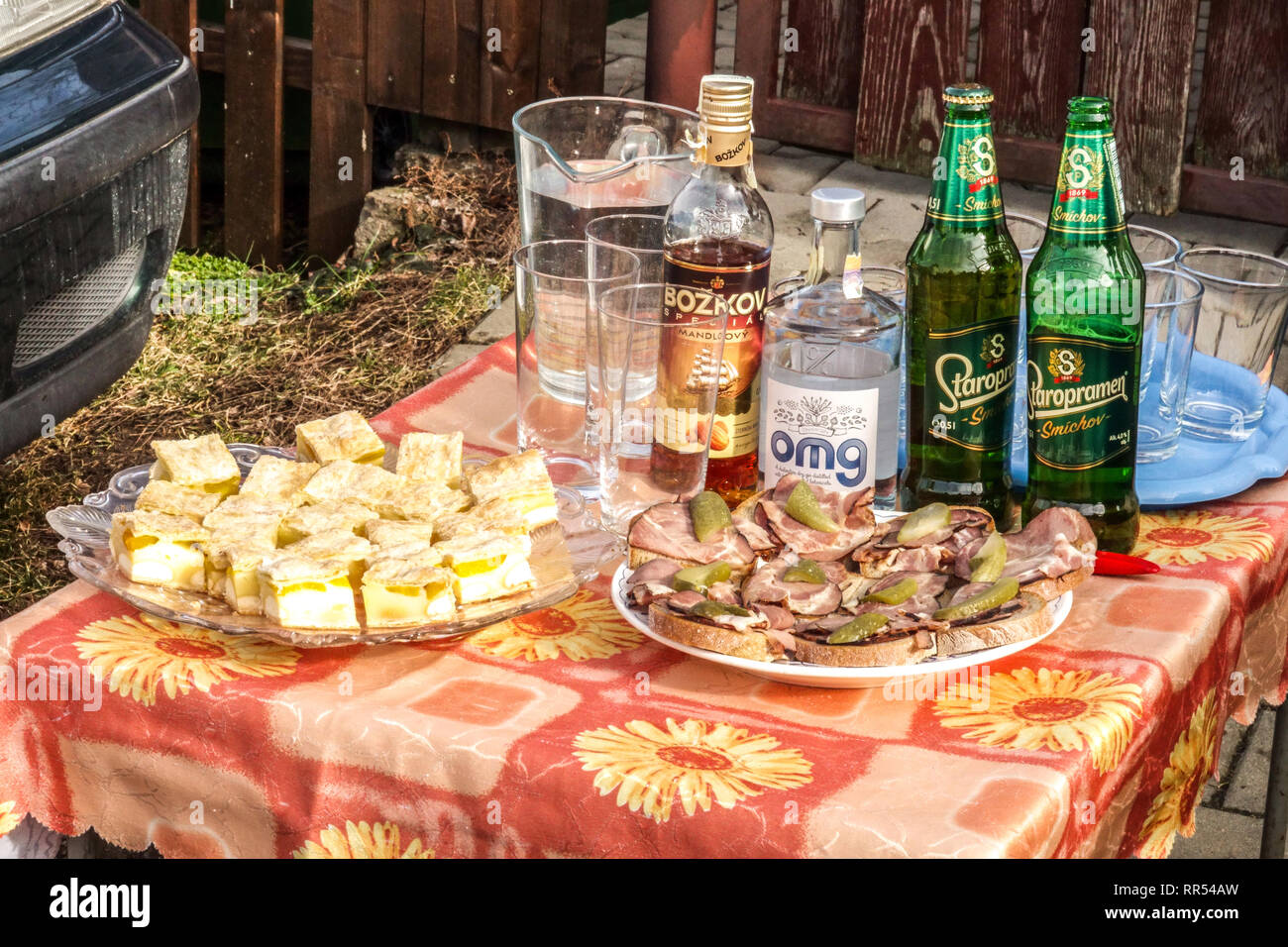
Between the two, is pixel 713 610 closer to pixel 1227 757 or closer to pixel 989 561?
pixel 989 561

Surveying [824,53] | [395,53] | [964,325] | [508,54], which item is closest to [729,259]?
[964,325]

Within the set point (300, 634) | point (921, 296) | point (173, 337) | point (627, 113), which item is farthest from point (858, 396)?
point (173, 337)

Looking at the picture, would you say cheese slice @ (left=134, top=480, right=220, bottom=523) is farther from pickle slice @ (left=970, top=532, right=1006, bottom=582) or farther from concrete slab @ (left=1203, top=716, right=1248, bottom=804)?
concrete slab @ (left=1203, top=716, right=1248, bottom=804)

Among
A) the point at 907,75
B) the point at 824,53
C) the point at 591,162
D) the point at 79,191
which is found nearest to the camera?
the point at 591,162

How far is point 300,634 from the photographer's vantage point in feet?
3.77

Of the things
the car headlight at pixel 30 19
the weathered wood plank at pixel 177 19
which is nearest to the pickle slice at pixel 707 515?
the car headlight at pixel 30 19

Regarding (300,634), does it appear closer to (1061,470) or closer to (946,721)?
(946,721)

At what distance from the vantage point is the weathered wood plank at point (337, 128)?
4035 mm

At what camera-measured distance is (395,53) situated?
4.02 m

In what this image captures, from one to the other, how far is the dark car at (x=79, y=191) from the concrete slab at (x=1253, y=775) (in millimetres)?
2036

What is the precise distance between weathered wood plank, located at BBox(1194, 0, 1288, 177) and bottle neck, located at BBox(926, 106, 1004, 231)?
2.31 m

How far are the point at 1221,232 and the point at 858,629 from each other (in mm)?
2678

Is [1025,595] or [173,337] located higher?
[1025,595]

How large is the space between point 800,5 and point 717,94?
257 cm
